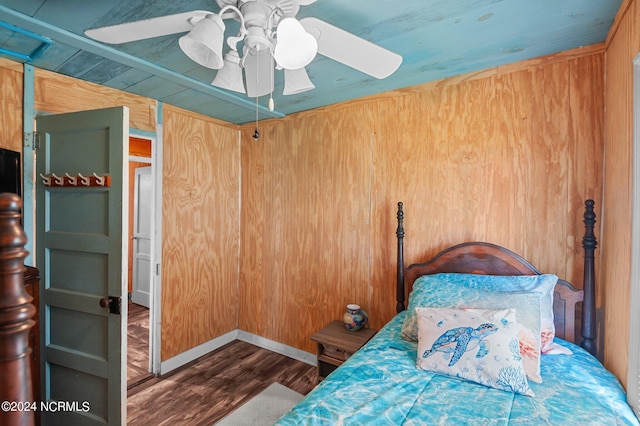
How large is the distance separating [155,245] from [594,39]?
11.4 ft

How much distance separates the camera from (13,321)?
0.57m

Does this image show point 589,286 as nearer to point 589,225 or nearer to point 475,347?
point 589,225

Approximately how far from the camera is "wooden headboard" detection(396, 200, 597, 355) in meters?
1.67

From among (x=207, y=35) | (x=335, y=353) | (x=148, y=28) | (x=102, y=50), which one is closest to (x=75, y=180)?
(x=102, y=50)

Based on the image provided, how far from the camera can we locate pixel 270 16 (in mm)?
1137

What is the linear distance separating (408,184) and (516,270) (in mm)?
931

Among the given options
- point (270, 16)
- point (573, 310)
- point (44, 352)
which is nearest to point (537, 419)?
point (573, 310)

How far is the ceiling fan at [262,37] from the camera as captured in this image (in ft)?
3.26

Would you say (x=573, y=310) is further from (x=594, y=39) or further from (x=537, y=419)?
(x=594, y=39)

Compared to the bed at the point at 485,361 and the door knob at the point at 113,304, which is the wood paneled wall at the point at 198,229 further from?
the bed at the point at 485,361

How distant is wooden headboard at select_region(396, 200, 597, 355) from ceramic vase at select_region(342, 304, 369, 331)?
32 centimetres

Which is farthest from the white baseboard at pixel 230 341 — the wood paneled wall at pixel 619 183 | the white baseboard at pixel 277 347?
the wood paneled wall at pixel 619 183

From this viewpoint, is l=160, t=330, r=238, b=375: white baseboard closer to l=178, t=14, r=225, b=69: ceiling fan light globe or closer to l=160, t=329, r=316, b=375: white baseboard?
l=160, t=329, r=316, b=375: white baseboard

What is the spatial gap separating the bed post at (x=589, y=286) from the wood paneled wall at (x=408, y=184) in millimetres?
133
